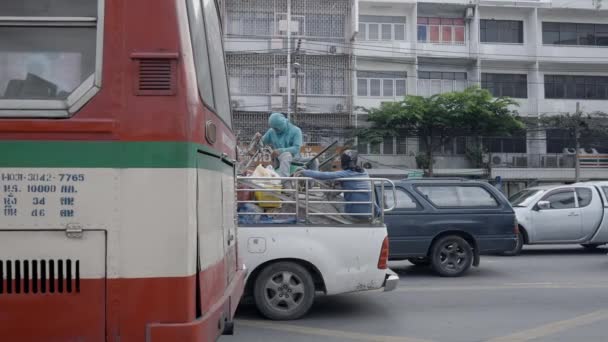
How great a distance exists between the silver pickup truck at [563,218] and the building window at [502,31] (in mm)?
20501

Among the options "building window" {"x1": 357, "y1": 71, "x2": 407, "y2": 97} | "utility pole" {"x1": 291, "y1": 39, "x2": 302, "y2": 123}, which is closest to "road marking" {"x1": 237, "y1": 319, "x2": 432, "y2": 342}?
"utility pole" {"x1": 291, "y1": 39, "x2": 302, "y2": 123}

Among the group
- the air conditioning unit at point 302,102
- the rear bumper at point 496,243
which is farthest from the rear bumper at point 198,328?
the air conditioning unit at point 302,102

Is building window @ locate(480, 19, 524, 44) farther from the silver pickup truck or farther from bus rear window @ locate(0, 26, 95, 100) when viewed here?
bus rear window @ locate(0, 26, 95, 100)

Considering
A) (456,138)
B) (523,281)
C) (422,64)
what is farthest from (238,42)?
(523,281)

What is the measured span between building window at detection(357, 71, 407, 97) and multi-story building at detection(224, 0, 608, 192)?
5cm

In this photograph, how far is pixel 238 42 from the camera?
29.6 m

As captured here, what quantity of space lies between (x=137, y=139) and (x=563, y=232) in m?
12.6

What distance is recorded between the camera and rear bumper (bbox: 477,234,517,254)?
10.2 meters

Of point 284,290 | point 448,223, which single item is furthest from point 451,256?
point 284,290

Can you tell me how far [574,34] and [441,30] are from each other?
7.82 metres

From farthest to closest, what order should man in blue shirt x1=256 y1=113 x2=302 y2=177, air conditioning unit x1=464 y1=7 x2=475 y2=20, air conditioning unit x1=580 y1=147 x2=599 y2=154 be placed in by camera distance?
air conditioning unit x1=580 y1=147 x2=599 y2=154 < air conditioning unit x1=464 y1=7 x2=475 y2=20 < man in blue shirt x1=256 y1=113 x2=302 y2=177

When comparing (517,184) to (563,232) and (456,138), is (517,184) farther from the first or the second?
(563,232)

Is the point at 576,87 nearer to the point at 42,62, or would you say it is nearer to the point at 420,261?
the point at 420,261

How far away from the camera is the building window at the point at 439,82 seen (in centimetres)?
3117
